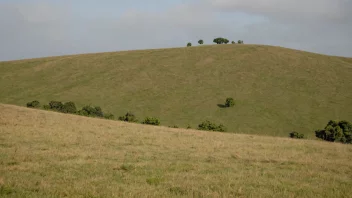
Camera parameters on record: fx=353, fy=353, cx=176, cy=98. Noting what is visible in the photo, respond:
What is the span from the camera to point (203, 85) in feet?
259

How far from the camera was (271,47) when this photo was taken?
109562 mm

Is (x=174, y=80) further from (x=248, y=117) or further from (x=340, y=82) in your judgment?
(x=340, y=82)

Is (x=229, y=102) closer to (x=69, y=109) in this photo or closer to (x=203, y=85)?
(x=203, y=85)

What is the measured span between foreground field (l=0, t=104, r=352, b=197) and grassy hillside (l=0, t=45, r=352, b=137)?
124 feet

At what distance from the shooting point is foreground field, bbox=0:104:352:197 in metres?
10.2

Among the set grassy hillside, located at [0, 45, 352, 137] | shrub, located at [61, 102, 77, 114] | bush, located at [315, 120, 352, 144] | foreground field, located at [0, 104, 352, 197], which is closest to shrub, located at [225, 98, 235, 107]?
grassy hillside, located at [0, 45, 352, 137]

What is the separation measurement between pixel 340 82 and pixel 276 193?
7653cm

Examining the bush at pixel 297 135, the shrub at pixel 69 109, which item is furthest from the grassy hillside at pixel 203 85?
the shrub at pixel 69 109

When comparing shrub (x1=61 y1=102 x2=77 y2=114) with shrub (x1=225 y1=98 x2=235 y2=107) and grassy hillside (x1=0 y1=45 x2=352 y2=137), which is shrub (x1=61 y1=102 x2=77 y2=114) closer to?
grassy hillside (x1=0 y1=45 x2=352 y2=137)

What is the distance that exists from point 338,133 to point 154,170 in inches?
1611

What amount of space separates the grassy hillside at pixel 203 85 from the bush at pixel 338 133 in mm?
4046

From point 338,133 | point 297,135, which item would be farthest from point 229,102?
point 338,133

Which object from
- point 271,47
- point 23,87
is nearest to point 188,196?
point 23,87

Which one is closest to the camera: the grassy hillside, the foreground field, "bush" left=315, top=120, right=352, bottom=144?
the foreground field
